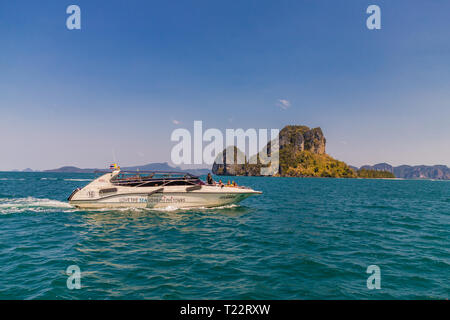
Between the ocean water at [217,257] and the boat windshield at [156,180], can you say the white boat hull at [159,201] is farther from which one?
the ocean water at [217,257]

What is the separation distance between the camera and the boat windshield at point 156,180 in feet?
67.8

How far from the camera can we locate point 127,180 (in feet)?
69.4

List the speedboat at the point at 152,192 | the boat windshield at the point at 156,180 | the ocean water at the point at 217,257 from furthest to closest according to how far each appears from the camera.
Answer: the boat windshield at the point at 156,180
the speedboat at the point at 152,192
the ocean water at the point at 217,257

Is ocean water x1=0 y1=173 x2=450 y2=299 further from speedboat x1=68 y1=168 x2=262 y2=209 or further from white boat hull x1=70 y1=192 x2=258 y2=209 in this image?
speedboat x1=68 y1=168 x2=262 y2=209

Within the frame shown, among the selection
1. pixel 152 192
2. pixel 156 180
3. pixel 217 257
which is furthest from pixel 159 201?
pixel 217 257

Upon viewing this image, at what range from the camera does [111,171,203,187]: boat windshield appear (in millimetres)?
20672

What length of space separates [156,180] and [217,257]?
12.8m

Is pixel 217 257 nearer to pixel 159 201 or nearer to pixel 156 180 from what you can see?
pixel 159 201

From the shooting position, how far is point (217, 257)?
983 cm

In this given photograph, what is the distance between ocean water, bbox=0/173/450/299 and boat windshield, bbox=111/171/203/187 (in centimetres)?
393

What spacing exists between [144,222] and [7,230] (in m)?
7.86

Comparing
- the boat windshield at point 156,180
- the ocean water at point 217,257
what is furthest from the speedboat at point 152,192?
the ocean water at point 217,257

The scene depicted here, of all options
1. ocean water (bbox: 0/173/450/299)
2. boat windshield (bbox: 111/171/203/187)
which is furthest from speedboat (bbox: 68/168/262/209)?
ocean water (bbox: 0/173/450/299)
